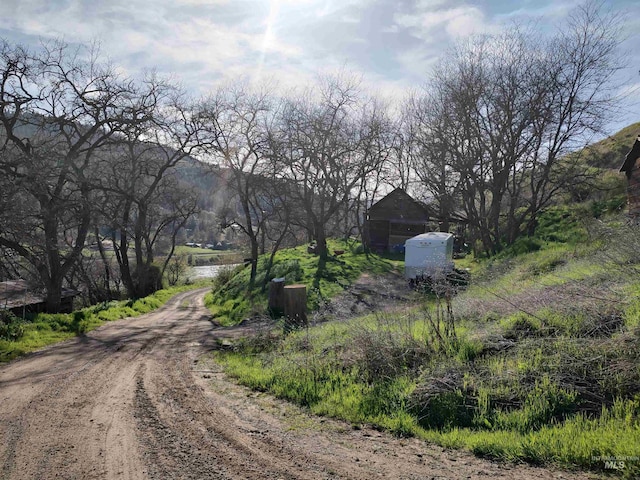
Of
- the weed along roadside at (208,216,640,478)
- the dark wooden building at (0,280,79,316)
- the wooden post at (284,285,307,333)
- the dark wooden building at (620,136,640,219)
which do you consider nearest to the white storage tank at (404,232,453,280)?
the dark wooden building at (620,136,640,219)

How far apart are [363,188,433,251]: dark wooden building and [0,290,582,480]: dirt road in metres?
34.7

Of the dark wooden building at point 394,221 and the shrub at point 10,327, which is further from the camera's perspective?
the dark wooden building at point 394,221

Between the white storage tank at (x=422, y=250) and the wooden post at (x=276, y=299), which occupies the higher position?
the white storage tank at (x=422, y=250)

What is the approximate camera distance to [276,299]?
50.4 feet

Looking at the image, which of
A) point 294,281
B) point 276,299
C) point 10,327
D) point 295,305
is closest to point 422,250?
point 294,281

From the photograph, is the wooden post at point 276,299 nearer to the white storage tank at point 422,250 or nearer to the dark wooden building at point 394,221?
the white storage tank at point 422,250

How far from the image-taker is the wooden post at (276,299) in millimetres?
15102

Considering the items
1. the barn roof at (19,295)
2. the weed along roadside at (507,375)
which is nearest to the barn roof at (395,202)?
the barn roof at (19,295)

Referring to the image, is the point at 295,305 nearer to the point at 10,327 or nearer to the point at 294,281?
the point at 10,327

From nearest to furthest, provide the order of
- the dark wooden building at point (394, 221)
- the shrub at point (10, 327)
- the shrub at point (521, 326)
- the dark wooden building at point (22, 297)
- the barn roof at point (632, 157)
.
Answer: the shrub at point (521, 326)
the shrub at point (10, 327)
the dark wooden building at point (22, 297)
the barn roof at point (632, 157)
the dark wooden building at point (394, 221)

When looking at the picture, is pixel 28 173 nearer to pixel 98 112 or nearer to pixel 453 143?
pixel 98 112

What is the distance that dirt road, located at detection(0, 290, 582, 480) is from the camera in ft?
13.3

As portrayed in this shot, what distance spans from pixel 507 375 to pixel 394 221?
36101mm

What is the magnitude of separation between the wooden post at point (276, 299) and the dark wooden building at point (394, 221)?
2628 cm
